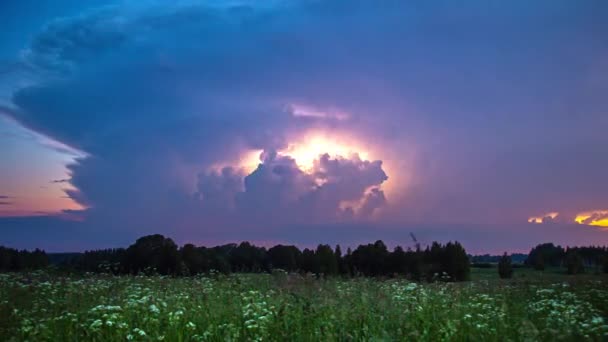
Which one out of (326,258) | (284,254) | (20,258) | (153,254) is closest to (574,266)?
(326,258)

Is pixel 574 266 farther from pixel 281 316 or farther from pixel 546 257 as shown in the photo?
pixel 281 316

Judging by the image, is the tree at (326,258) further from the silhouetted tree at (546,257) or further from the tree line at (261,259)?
the silhouetted tree at (546,257)

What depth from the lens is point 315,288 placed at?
40.5ft

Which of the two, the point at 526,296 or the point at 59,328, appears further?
the point at 526,296

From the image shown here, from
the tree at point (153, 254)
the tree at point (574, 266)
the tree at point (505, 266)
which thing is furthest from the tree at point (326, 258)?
the tree at point (574, 266)

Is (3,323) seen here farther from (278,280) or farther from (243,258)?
(243,258)

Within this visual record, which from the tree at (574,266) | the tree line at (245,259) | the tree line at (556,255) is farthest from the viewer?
the tree line at (556,255)

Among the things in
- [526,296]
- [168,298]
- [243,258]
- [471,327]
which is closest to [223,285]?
[168,298]

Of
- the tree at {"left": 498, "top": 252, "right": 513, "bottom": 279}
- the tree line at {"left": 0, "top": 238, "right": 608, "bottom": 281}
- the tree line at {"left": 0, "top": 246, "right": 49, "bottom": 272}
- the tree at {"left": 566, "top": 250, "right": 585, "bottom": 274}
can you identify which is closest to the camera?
the tree line at {"left": 0, "top": 238, "right": 608, "bottom": 281}

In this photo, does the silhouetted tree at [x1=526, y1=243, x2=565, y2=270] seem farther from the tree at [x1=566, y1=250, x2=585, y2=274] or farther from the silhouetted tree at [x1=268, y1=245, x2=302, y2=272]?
the silhouetted tree at [x1=268, y1=245, x2=302, y2=272]

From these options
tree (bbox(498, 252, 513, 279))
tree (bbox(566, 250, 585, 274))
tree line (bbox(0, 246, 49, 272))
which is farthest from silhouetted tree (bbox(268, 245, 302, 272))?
tree (bbox(566, 250, 585, 274))

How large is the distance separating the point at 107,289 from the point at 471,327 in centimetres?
964

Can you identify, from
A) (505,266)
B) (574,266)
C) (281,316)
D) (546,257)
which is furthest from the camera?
(546,257)

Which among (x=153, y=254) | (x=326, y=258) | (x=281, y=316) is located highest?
(x=153, y=254)
